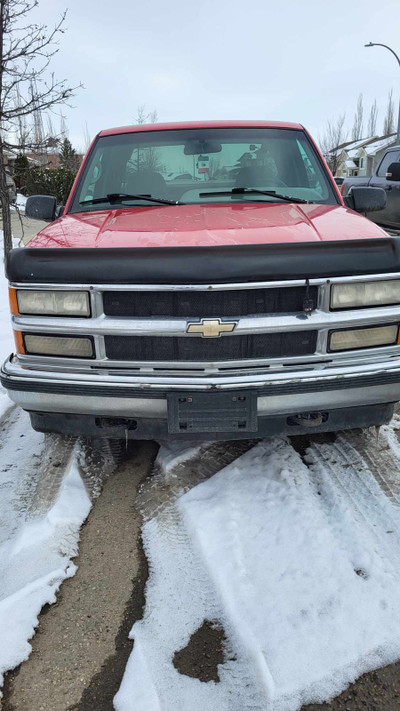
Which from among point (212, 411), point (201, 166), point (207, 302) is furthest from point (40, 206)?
point (212, 411)

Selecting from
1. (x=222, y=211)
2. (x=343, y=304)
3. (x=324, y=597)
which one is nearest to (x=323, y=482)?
(x=324, y=597)

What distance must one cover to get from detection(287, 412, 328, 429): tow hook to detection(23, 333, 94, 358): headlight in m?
1.04

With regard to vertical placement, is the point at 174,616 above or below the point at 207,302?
below

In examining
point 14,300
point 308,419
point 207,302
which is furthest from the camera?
point 308,419

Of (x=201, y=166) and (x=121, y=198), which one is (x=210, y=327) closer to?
(x=121, y=198)

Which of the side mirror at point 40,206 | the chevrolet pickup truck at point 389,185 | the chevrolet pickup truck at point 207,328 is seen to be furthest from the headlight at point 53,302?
the chevrolet pickup truck at point 389,185

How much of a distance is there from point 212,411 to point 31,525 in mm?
1031

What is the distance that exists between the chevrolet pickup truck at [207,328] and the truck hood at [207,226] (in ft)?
0.05

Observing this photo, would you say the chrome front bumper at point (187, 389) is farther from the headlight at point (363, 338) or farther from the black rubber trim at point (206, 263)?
the black rubber trim at point (206, 263)

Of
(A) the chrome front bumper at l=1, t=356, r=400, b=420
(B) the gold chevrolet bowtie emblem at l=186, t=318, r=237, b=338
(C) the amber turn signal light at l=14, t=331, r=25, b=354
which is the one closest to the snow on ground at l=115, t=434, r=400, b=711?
(A) the chrome front bumper at l=1, t=356, r=400, b=420

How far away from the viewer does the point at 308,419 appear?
261 centimetres

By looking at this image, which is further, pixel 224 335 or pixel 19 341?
pixel 19 341

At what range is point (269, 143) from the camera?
12.4 ft

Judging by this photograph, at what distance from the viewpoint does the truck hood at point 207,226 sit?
96.5 inches
